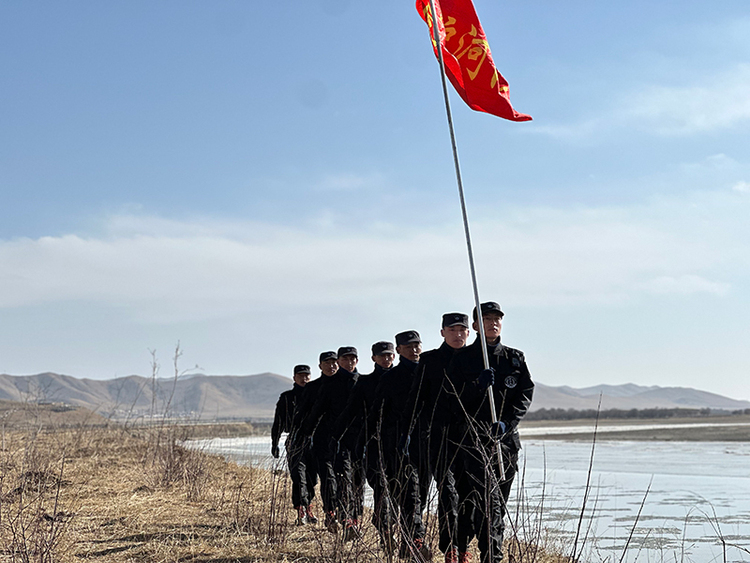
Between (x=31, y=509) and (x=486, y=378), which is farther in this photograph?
(x=31, y=509)

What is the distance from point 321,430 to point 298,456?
0.50 m

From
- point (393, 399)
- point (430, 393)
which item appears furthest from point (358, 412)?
point (430, 393)

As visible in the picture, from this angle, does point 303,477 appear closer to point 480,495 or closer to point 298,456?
point 298,456

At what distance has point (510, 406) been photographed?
635 cm

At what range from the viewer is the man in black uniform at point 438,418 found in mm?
6473

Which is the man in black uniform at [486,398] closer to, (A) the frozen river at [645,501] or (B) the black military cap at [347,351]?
(A) the frozen river at [645,501]

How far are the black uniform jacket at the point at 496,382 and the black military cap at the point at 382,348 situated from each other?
1.89m

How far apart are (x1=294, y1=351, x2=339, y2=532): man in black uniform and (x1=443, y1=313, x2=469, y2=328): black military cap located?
2.64m

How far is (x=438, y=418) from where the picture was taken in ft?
21.9

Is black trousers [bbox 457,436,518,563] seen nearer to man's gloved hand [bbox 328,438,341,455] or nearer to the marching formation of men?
the marching formation of men

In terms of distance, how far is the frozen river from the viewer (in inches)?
325

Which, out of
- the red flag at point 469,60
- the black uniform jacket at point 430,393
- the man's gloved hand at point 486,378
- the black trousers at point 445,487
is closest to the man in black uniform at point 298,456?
the black uniform jacket at point 430,393

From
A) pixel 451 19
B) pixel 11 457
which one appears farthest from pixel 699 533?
pixel 11 457

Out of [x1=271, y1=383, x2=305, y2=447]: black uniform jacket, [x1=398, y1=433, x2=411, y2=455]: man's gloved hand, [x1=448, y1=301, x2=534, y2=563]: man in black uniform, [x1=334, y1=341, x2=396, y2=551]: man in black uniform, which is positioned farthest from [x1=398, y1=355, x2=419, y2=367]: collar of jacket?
[x1=271, y1=383, x2=305, y2=447]: black uniform jacket
